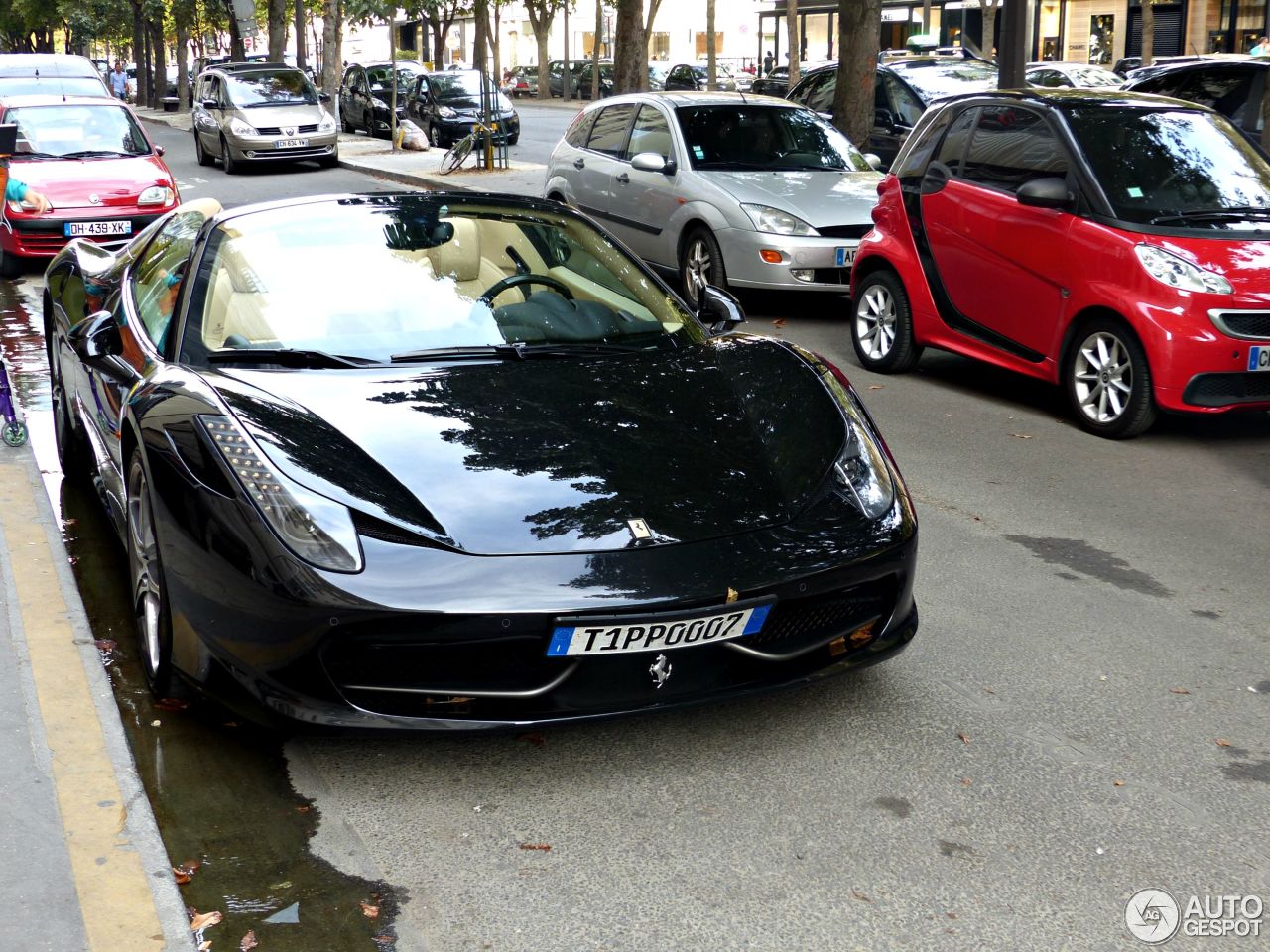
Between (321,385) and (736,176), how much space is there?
7508 millimetres

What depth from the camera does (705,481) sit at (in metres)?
3.86

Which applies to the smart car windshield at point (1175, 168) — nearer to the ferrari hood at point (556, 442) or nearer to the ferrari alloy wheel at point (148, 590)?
the ferrari hood at point (556, 442)

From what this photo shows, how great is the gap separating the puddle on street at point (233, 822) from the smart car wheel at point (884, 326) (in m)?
5.31

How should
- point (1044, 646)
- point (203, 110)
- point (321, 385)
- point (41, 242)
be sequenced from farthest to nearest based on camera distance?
point (203, 110) → point (41, 242) → point (1044, 646) → point (321, 385)

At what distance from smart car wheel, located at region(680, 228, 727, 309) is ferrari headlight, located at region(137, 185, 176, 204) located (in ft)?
17.8

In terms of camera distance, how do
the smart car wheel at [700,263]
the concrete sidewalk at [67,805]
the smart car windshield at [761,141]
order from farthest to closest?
the smart car windshield at [761,141] → the smart car wheel at [700,263] → the concrete sidewalk at [67,805]

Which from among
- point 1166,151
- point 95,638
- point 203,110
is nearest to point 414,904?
point 95,638

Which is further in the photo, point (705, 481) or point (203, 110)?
point (203, 110)

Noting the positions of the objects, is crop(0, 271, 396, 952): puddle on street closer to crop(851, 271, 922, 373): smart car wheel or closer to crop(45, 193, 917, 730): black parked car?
crop(45, 193, 917, 730): black parked car

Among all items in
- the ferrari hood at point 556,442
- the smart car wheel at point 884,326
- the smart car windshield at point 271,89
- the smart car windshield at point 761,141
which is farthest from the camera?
the smart car windshield at point 271,89

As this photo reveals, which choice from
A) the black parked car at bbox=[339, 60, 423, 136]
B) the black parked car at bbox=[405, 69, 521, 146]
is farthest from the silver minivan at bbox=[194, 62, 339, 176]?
the black parked car at bbox=[339, 60, 423, 136]

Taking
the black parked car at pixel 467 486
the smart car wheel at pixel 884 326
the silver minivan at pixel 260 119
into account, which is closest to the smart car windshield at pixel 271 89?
the silver minivan at pixel 260 119

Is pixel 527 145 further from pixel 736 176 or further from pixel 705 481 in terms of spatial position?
pixel 705 481

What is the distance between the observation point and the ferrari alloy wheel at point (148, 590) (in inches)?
160
